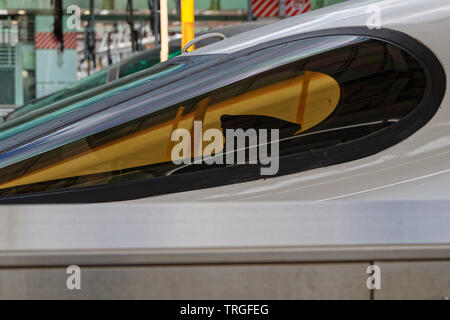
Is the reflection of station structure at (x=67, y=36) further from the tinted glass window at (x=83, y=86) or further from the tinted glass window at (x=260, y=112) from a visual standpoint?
the tinted glass window at (x=260, y=112)

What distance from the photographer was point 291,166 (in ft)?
8.13

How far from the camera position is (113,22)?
16.2 metres

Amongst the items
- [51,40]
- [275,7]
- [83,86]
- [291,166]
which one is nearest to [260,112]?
[291,166]

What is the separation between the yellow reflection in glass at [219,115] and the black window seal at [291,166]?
102 mm

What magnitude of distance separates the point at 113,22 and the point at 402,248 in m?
15.1

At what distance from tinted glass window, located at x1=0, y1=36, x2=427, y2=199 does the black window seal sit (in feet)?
0.08

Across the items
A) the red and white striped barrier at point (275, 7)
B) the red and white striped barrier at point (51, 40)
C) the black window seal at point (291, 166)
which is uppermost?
the red and white striped barrier at point (51, 40)

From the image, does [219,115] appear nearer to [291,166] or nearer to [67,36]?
[291,166]

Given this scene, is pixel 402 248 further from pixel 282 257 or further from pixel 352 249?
pixel 282 257

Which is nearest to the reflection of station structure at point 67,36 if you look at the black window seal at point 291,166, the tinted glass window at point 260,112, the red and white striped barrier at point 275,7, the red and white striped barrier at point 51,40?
the red and white striped barrier at point 51,40

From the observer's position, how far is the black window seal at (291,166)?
244 centimetres

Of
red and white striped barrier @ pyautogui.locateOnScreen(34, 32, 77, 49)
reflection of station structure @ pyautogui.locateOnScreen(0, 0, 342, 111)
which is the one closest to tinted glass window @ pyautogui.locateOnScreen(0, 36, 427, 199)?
reflection of station structure @ pyautogui.locateOnScreen(0, 0, 342, 111)

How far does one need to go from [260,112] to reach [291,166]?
0.81ft
